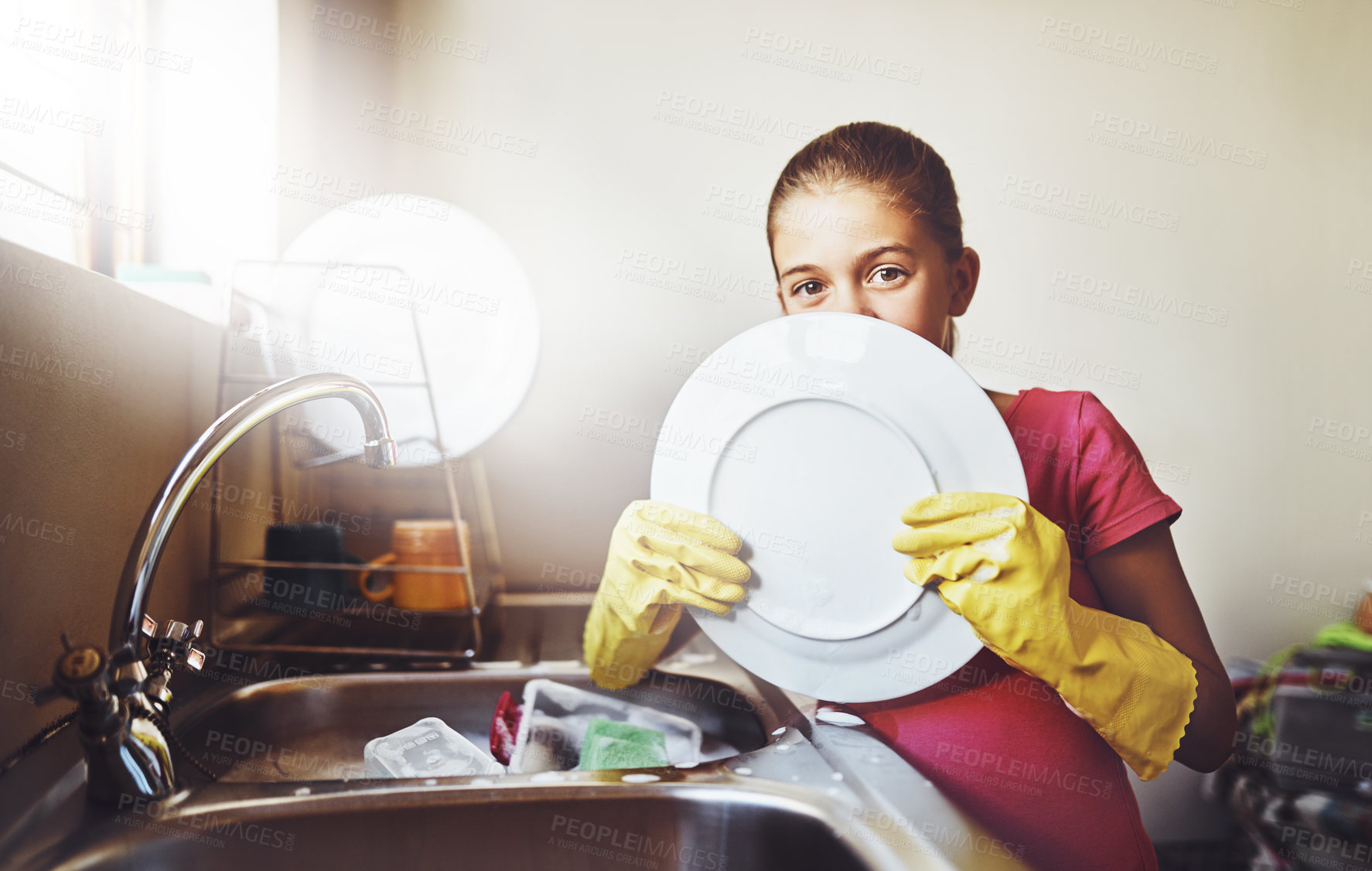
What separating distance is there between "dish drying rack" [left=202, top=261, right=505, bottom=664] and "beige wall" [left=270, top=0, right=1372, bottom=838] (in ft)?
0.51

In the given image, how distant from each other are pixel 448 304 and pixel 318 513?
15.1 inches

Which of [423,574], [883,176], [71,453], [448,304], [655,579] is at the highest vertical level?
[883,176]

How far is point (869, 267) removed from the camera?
2.52ft

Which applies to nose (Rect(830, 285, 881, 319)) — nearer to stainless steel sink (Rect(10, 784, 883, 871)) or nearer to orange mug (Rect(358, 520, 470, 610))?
stainless steel sink (Rect(10, 784, 883, 871))

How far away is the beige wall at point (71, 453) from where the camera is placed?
0.58 metres

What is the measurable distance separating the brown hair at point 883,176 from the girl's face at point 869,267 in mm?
18

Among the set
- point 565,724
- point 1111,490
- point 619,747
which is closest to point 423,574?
point 565,724

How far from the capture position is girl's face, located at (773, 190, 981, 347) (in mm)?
767

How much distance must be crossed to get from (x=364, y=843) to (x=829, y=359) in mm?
609

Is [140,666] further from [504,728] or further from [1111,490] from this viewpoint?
[1111,490]

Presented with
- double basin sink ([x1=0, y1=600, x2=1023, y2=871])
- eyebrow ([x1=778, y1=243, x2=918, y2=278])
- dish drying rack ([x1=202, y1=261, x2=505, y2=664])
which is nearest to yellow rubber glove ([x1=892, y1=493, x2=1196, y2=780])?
double basin sink ([x1=0, y1=600, x2=1023, y2=871])

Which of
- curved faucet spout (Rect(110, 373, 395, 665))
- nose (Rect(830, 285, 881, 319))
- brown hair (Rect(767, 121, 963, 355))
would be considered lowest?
curved faucet spout (Rect(110, 373, 395, 665))

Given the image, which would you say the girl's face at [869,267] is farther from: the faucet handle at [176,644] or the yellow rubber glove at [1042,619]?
the faucet handle at [176,644]

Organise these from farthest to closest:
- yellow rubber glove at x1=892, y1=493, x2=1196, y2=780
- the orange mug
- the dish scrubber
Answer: the orange mug < the dish scrubber < yellow rubber glove at x1=892, y1=493, x2=1196, y2=780
